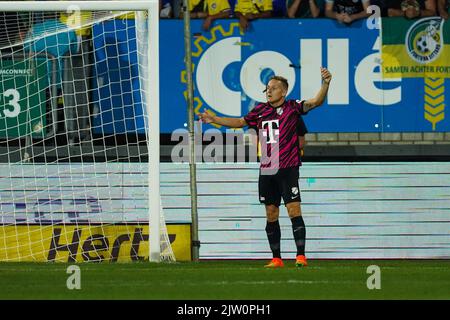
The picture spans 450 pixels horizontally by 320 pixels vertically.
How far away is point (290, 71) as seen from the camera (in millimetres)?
16078

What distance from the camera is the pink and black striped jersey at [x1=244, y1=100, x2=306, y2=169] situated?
12.8m

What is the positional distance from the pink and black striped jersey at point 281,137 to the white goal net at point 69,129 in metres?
2.66

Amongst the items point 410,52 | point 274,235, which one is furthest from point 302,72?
point 274,235

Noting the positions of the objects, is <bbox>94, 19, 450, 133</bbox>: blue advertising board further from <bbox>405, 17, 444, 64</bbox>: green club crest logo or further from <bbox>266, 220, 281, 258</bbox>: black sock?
<bbox>266, 220, 281, 258</bbox>: black sock

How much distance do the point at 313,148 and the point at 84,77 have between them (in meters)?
3.05

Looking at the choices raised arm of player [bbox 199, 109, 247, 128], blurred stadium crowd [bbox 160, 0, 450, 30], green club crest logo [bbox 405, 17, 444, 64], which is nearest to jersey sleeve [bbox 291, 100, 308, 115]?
raised arm of player [bbox 199, 109, 247, 128]

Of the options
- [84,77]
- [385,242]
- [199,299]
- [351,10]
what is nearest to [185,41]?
[84,77]

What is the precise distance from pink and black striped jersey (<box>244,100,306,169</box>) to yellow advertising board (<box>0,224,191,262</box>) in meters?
2.45

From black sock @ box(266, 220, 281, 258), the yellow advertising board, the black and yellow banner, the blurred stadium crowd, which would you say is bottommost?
the yellow advertising board

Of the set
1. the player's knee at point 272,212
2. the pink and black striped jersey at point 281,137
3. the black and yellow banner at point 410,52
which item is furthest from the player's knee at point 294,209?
the black and yellow banner at point 410,52

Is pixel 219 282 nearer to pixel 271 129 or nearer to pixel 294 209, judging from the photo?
pixel 294 209

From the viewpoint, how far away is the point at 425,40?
16.1 meters

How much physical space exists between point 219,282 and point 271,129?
9.95ft

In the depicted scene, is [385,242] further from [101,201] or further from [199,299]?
[199,299]
